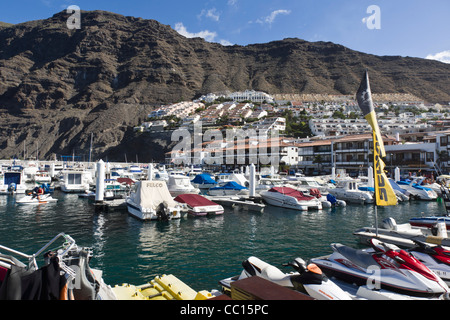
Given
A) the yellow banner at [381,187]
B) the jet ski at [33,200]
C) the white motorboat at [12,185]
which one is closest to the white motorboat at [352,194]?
the yellow banner at [381,187]

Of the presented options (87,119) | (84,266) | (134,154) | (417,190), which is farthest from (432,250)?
(87,119)

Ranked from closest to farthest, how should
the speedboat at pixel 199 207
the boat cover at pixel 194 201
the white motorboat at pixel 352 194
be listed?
the speedboat at pixel 199 207 → the boat cover at pixel 194 201 → the white motorboat at pixel 352 194

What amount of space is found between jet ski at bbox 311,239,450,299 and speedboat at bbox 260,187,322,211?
16.5m

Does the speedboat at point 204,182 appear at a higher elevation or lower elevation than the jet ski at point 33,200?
higher

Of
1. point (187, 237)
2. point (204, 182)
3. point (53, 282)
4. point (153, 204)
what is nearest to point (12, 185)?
point (204, 182)

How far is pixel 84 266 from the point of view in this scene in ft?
20.7

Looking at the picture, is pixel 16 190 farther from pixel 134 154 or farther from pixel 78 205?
pixel 134 154

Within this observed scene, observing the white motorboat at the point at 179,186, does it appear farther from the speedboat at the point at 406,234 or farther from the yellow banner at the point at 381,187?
the yellow banner at the point at 381,187

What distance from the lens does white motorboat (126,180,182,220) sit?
2030 centimetres

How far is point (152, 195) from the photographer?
848 inches

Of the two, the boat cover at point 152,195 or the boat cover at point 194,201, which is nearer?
the boat cover at point 152,195

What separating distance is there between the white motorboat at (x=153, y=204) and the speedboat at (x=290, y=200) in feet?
35.8

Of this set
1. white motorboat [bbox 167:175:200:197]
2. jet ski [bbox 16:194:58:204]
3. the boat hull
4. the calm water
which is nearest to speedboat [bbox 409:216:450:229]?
the calm water

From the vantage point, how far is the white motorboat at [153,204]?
66.6ft
